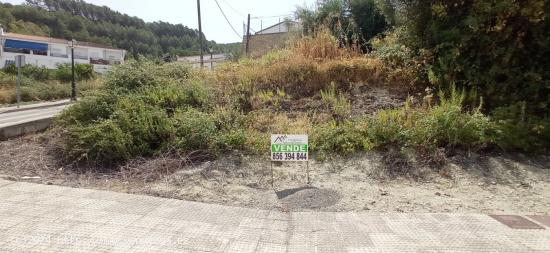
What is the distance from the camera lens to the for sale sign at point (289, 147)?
5.34m

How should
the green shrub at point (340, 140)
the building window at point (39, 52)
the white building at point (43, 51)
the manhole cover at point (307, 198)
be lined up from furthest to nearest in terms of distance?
the building window at point (39, 52) → the white building at point (43, 51) → the green shrub at point (340, 140) → the manhole cover at point (307, 198)

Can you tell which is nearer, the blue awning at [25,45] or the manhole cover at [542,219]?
the manhole cover at [542,219]

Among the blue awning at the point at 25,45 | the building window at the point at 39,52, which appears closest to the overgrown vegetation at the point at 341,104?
the blue awning at the point at 25,45

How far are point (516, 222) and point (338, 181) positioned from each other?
7.13ft

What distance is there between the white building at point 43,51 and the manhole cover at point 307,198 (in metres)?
48.8

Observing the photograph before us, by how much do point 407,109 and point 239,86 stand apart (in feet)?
12.2

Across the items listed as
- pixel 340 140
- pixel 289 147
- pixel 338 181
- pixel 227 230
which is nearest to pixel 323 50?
pixel 340 140

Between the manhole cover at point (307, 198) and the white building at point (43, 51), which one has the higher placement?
the white building at point (43, 51)

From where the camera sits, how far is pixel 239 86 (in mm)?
8562

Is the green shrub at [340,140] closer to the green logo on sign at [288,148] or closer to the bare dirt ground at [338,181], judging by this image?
the bare dirt ground at [338,181]

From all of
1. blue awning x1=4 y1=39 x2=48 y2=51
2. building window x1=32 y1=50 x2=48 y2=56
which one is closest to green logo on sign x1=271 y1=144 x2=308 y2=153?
blue awning x1=4 y1=39 x2=48 y2=51

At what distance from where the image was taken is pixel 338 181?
5398mm

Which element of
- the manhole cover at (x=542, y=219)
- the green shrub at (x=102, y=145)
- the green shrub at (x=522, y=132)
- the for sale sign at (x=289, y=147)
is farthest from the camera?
the green shrub at (x=102, y=145)

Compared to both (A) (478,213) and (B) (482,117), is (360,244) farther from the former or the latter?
(B) (482,117)
